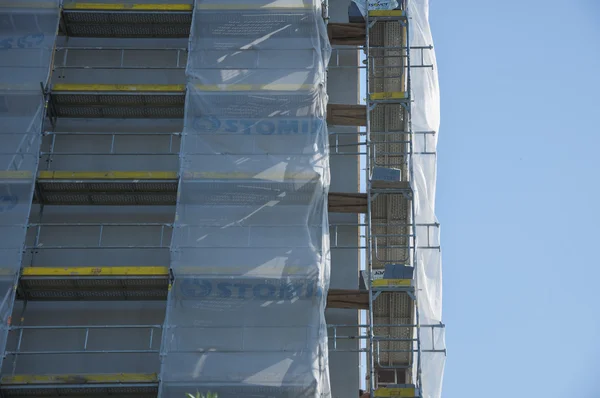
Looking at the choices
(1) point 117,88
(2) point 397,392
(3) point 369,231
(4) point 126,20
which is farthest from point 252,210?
(4) point 126,20

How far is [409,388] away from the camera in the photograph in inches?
686

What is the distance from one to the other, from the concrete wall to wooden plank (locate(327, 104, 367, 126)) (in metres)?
0.35

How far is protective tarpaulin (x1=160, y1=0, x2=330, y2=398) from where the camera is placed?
1742 centimetres

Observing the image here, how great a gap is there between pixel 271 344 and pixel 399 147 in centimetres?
479

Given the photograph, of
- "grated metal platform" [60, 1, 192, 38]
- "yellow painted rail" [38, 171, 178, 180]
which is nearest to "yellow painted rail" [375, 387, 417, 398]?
"yellow painted rail" [38, 171, 178, 180]

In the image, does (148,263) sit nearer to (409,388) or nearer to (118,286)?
(118,286)

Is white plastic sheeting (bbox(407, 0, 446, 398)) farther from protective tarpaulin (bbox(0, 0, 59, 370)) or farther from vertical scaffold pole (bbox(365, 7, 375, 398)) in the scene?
protective tarpaulin (bbox(0, 0, 59, 370))

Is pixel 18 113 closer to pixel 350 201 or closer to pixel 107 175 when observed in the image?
pixel 107 175

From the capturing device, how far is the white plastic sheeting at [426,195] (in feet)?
62.2

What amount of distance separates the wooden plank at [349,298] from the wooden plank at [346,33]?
4.69 m

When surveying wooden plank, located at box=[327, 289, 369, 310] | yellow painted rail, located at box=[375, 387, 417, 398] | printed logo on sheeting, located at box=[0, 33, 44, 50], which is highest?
printed logo on sheeting, located at box=[0, 33, 44, 50]

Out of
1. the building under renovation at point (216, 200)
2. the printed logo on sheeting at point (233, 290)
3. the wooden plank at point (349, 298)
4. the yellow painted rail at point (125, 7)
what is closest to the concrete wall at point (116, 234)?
the building under renovation at point (216, 200)

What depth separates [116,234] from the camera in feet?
62.2

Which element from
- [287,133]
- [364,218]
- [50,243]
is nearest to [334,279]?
[364,218]
